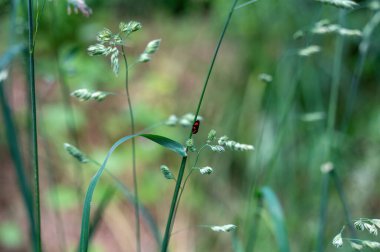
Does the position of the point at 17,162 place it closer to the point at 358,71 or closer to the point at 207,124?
the point at 358,71

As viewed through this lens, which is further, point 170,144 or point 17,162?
point 17,162

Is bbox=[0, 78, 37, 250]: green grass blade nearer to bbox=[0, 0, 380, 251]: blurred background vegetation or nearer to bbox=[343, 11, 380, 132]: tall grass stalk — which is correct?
bbox=[343, 11, 380, 132]: tall grass stalk

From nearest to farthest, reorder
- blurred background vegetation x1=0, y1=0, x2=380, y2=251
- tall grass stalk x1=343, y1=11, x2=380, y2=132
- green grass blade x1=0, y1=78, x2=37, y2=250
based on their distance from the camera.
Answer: green grass blade x1=0, y1=78, x2=37, y2=250
tall grass stalk x1=343, y1=11, x2=380, y2=132
blurred background vegetation x1=0, y1=0, x2=380, y2=251

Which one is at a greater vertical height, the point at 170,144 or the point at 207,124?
the point at 170,144

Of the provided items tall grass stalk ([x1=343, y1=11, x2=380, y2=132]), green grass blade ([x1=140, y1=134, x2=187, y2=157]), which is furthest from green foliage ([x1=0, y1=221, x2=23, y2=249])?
green grass blade ([x1=140, y1=134, x2=187, y2=157])

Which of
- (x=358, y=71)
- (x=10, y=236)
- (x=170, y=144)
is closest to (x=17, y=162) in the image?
(x=170, y=144)

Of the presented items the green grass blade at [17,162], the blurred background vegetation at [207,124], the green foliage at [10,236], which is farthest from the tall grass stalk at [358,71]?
the green foliage at [10,236]

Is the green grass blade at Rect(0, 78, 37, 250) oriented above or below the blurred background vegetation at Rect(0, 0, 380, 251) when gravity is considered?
above

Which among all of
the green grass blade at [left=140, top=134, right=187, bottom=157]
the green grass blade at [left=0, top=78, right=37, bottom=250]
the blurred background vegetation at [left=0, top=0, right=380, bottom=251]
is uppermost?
the green grass blade at [left=140, top=134, right=187, bottom=157]

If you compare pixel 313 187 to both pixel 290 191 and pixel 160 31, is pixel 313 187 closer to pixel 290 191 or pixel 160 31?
pixel 290 191
